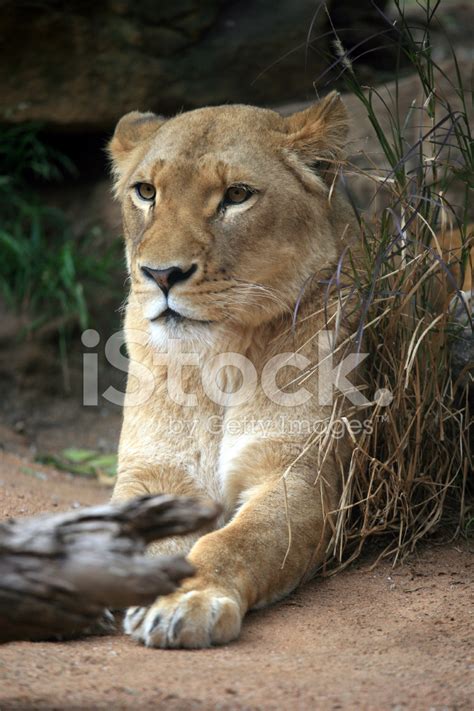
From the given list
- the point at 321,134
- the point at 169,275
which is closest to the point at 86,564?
the point at 169,275

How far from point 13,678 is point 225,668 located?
1.51ft

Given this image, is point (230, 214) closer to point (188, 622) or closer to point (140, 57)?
point (188, 622)

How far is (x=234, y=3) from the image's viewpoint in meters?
6.42

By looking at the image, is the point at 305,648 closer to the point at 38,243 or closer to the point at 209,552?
the point at 209,552

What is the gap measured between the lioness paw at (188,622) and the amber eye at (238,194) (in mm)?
1232

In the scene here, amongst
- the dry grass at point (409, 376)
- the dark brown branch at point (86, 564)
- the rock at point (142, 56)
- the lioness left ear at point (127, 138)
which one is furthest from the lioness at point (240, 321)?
the rock at point (142, 56)

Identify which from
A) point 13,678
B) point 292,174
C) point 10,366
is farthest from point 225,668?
point 10,366

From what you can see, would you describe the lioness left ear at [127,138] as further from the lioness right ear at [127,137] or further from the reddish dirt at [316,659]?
the reddish dirt at [316,659]

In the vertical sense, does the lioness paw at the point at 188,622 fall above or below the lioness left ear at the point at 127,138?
below

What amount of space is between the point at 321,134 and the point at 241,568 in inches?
56.5

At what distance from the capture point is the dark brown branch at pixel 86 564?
1822mm

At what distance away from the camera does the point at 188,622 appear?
8.07ft

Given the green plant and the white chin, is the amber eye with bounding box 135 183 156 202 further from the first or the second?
the green plant

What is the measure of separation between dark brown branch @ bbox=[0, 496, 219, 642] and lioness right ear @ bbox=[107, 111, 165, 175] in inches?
79.6
